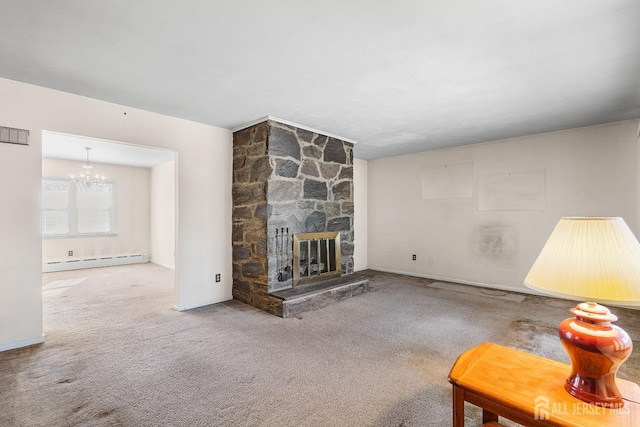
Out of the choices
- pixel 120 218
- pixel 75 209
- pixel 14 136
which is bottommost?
pixel 120 218

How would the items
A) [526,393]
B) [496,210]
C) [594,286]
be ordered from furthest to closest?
[496,210], [526,393], [594,286]

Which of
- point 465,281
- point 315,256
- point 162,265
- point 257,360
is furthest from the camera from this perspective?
point 162,265

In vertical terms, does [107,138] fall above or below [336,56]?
below

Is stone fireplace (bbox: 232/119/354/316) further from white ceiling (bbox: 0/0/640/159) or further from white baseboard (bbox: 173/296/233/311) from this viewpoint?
white ceiling (bbox: 0/0/640/159)

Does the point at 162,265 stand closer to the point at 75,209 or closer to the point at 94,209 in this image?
the point at 94,209

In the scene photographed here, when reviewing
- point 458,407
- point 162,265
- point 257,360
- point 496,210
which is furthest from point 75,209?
point 496,210

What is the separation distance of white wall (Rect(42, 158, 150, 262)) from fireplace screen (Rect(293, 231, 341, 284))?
212 inches

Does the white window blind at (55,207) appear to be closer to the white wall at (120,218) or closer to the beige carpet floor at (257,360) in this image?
the white wall at (120,218)

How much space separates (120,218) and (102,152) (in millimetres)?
2051

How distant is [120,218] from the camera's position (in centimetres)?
736

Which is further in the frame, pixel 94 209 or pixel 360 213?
pixel 94 209

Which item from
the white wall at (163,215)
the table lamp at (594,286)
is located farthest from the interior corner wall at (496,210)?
the white wall at (163,215)

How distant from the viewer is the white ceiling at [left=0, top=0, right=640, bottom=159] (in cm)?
182

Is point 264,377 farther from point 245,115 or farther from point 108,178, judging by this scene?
point 108,178
